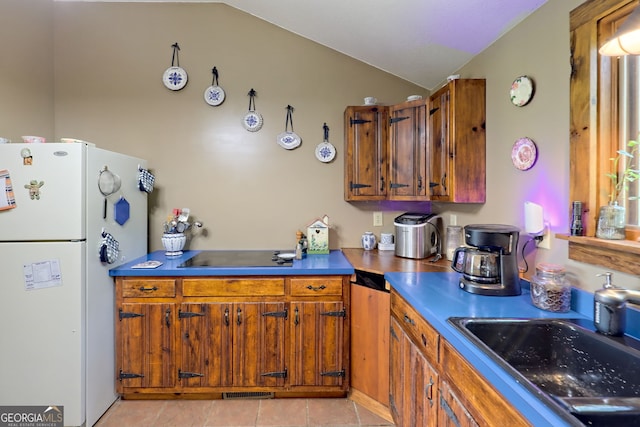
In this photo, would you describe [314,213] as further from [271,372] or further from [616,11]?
[616,11]

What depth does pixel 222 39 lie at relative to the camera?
2.69 metres

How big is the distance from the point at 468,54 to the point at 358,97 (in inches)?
35.9

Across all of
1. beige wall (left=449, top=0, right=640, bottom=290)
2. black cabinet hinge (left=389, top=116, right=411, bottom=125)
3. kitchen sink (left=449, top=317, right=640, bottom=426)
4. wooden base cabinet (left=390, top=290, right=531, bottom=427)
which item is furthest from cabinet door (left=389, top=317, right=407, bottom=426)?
black cabinet hinge (left=389, top=116, right=411, bottom=125)

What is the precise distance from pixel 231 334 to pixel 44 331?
1.03 metres

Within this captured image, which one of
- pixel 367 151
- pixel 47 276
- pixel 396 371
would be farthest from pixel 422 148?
pixel 47 276

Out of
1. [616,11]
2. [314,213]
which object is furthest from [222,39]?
[616,11]

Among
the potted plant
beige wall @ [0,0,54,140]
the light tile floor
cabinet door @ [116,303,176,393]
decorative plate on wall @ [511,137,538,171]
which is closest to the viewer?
the potted plant

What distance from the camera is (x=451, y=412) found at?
112 cm

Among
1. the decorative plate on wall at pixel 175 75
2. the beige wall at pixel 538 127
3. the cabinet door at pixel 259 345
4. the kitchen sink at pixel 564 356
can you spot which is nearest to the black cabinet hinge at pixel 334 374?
the cabinet door at pixel 259 345

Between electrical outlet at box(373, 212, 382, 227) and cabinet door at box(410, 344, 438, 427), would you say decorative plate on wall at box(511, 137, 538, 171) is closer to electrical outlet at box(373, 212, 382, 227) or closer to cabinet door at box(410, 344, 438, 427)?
cabinet door at box(410, 344, 438, 427)

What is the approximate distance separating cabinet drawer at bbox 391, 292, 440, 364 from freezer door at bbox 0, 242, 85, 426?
1.79 m

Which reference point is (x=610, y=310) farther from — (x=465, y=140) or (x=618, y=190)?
(x=465, y=140)

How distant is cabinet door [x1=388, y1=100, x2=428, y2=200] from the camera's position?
7.54 ft

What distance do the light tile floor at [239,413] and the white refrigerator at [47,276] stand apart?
9.5 inches
